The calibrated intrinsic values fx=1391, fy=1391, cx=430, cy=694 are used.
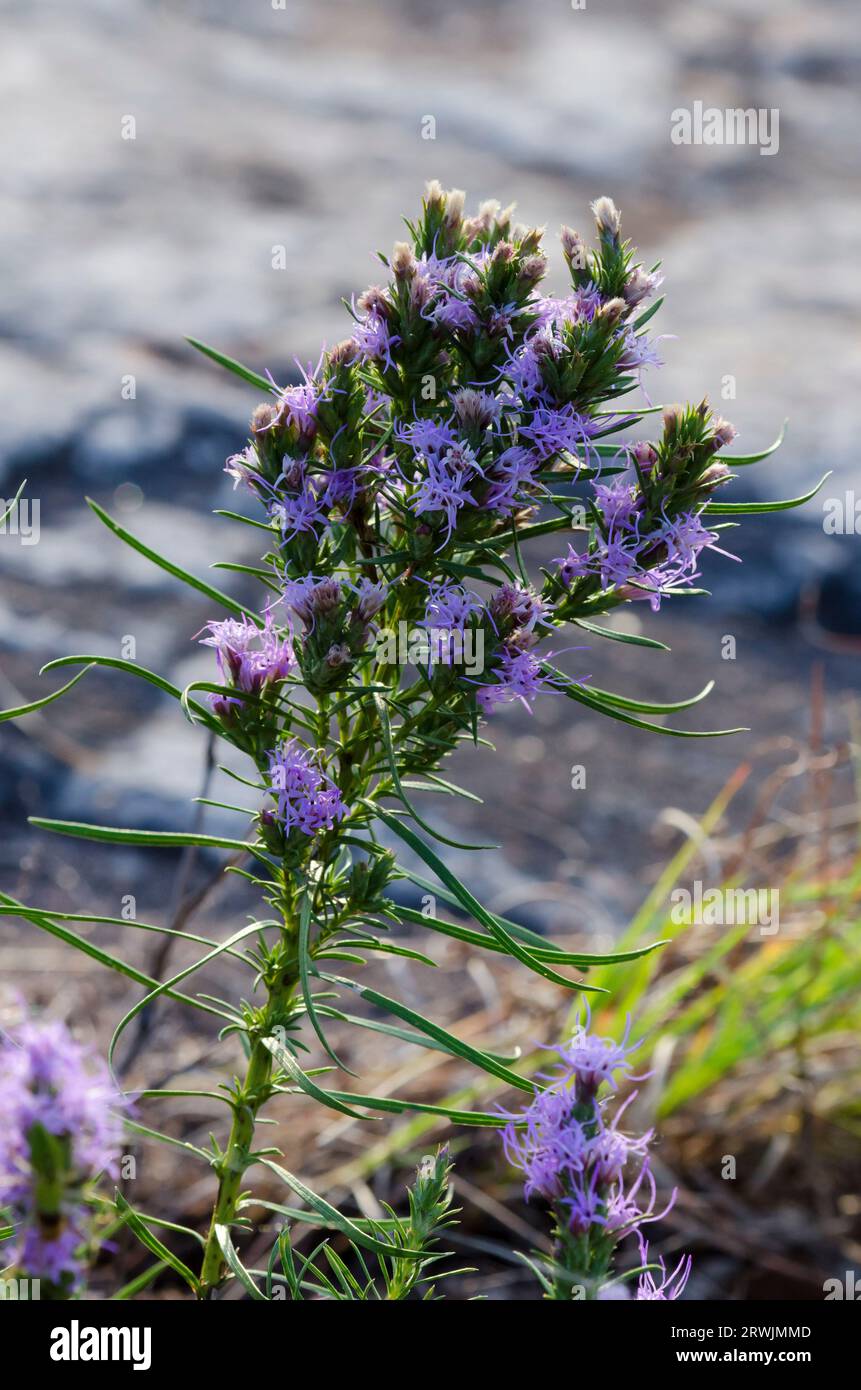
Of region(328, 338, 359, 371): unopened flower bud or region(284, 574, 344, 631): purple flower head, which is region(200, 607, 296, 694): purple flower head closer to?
region(284, 574, 344, 631): purple flower head

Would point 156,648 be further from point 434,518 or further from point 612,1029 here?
point 434,518

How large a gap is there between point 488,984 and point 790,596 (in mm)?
Result: 1911

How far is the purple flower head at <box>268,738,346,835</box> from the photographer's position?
1065 millimetres

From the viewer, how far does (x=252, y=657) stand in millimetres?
1121

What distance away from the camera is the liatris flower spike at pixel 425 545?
41.1 inches

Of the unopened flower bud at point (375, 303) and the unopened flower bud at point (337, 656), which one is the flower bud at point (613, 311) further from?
the unopened flower bud at point (337, 656)

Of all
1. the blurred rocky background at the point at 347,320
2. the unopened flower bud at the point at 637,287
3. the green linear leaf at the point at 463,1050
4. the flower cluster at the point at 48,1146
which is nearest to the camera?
the flower cluster at the point at 48,1146

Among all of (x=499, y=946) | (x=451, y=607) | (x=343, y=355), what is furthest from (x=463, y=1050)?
(x=343, y=355)

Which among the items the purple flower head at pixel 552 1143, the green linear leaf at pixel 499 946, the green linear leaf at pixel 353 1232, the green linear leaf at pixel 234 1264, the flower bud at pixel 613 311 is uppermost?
the flower bud at pixel 613 311

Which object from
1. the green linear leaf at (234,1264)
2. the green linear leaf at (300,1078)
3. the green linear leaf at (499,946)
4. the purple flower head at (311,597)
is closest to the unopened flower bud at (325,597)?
the purple flower head at (311,597)

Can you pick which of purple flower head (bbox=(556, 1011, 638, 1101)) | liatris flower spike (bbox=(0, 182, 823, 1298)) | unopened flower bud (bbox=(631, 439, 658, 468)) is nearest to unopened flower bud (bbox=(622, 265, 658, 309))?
liatris flower spike (bbox=(0, 182, 823, 1298))

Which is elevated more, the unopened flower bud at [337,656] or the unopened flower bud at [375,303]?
the unopened flower bud at [375,303]

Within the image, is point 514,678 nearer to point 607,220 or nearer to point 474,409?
point 474,409

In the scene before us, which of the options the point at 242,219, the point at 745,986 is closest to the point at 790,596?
the point at 745,986
